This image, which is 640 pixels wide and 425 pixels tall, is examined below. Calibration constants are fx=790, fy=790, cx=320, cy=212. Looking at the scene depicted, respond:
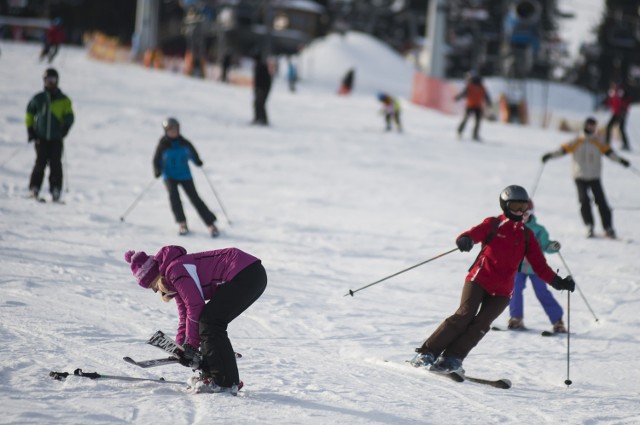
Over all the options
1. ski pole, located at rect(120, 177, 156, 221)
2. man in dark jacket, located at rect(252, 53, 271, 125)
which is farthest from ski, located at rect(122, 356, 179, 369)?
man in dark jacket, located at rect(252, 53, 271, 125)

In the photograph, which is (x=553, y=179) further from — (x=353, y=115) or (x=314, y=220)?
(x=353, y=115)

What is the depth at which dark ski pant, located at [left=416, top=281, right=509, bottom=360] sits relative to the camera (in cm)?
564

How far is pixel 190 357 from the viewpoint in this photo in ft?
16.2

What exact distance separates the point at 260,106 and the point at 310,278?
1179 centimetres

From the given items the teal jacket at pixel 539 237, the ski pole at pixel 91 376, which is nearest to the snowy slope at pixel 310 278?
the ski pole at pixel 91 376

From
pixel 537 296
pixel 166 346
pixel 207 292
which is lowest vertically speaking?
pixel 537 296

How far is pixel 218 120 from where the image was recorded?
2036cm

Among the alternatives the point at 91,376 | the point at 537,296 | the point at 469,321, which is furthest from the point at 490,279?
the point at 91,376

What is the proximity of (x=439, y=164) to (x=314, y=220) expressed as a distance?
19.0ft

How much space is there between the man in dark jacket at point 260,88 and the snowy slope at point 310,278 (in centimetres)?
57

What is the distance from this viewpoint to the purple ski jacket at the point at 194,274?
473 cm

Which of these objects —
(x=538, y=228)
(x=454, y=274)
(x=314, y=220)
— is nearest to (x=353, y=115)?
(x=314, y=220)

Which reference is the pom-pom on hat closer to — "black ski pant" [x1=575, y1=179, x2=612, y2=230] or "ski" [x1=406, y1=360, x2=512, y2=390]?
"ski" [x1=406, y1=360, x2=512, y2=390]

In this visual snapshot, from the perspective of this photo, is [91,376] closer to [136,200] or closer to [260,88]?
[136,200]
